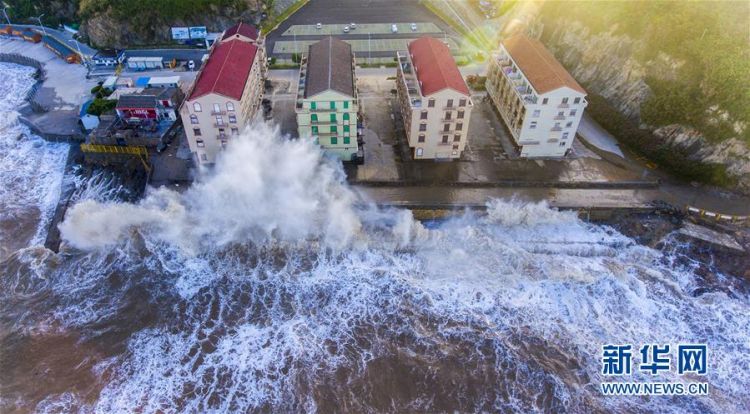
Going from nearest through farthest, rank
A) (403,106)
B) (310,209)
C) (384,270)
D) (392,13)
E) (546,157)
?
(384,270) → (310,209) → (546,157) → (403,106) → (392,13)

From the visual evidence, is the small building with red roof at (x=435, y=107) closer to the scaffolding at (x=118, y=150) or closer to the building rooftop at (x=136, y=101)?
the scaffolding at (x=118, y=150)

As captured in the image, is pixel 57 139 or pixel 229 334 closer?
pixel 229 334

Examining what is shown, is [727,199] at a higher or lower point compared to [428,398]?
higher

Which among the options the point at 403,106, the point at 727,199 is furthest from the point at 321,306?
the point at 727,199

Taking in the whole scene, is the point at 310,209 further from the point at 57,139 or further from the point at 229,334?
the point at 57,139

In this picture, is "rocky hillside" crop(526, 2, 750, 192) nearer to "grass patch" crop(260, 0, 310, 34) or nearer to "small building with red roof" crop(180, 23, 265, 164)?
"small building with red roof" crop(180, 23, 265, 164)

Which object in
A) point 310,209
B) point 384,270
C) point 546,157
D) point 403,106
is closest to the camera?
point 384,270
